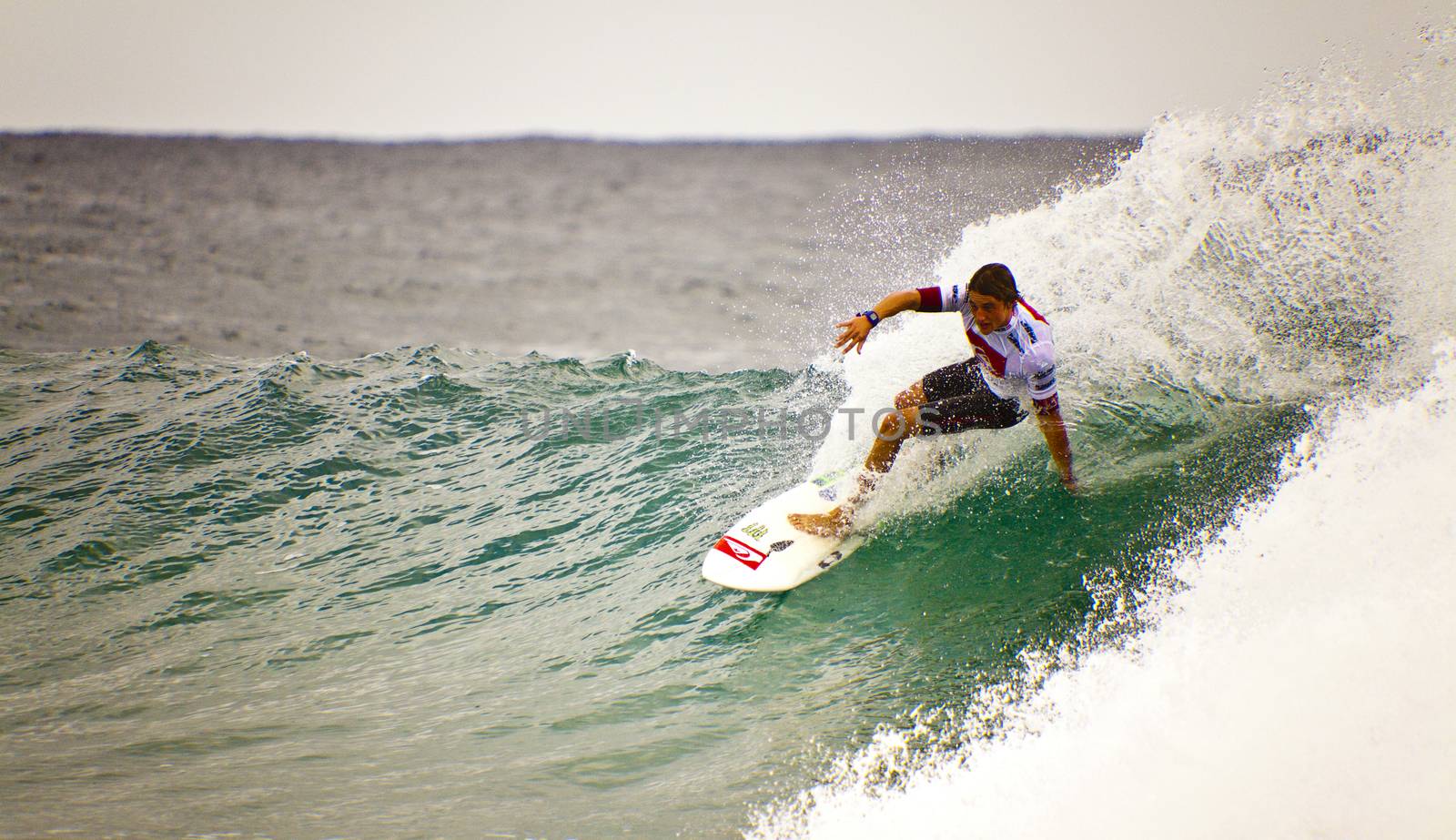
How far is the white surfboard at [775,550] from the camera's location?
367 centimetres

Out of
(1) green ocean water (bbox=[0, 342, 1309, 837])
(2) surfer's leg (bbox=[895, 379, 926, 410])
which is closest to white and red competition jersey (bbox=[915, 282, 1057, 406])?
(2) surfer's leg (bbox=[895, 379, 926, 410])

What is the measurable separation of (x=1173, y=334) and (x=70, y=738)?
521cm

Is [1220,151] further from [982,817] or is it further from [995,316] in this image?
[982,817]

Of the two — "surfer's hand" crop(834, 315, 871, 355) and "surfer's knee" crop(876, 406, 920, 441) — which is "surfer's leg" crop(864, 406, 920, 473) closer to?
"surfer's knee" crop(876, 406, 920, 441)

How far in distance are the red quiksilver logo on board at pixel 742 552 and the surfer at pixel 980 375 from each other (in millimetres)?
266

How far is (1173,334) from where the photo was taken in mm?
4688

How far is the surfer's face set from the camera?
3.20 m

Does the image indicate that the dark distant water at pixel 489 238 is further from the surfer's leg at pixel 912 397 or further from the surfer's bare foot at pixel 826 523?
the surfer's bare foot at pixel 826 523

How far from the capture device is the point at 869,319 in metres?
3.38

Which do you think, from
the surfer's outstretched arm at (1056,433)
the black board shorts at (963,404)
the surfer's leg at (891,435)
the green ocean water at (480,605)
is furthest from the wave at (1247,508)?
the black board shorts at (963,404)

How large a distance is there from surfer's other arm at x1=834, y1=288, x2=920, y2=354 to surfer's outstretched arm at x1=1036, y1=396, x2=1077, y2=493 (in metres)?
0.64

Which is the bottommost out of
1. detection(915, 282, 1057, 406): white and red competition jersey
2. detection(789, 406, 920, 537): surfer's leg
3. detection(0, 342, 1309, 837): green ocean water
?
detection(0, 342, 1309, 837): green ocean water

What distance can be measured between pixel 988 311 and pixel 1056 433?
24.7 inches

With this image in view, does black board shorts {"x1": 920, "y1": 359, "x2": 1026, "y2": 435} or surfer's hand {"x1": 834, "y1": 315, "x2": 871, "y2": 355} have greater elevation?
surfer's hand {"x1": 834, "y1": 315, "x2": 871, "y2": 355}
